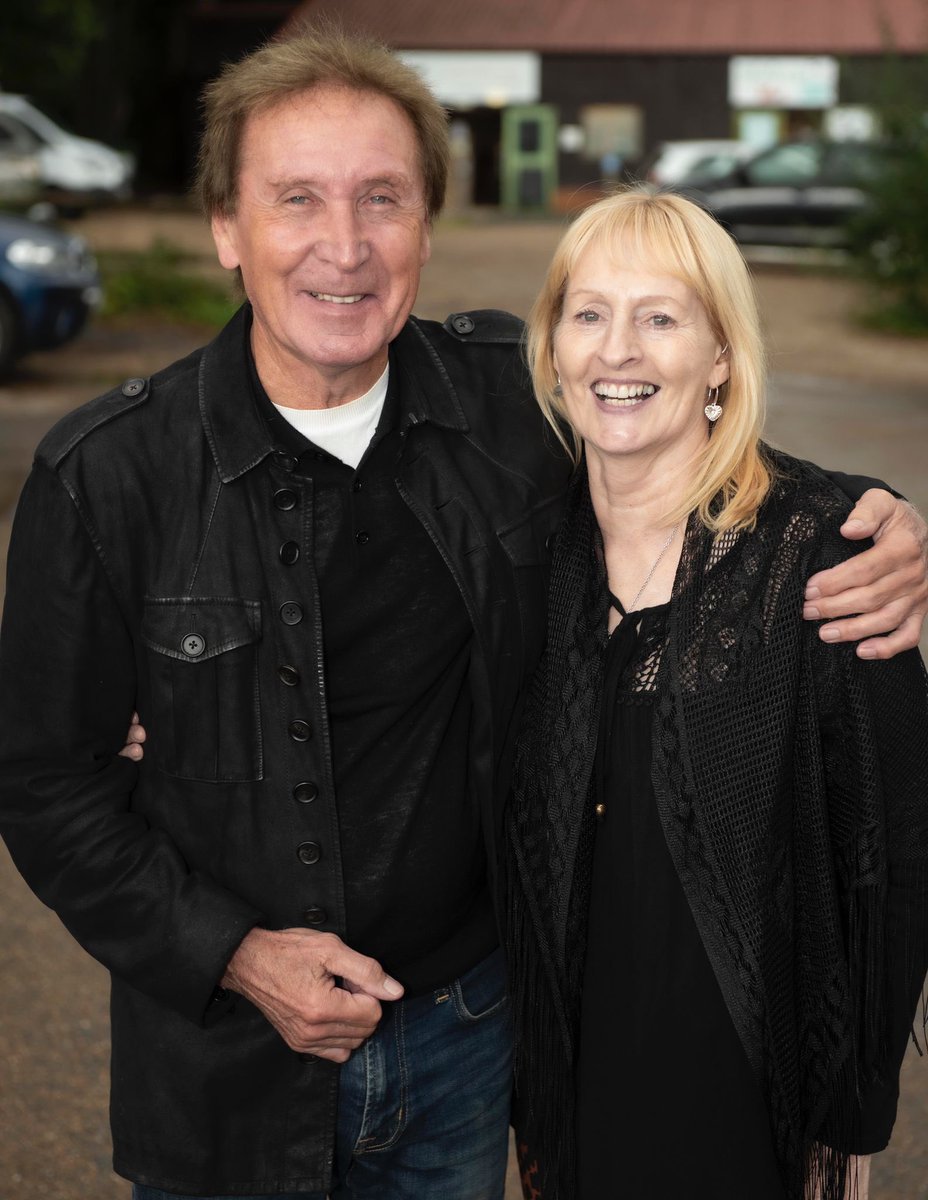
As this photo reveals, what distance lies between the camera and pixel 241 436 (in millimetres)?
2301

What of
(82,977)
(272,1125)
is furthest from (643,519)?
(82,977)

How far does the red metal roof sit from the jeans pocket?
35529mm

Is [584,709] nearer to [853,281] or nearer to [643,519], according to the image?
[643,519]

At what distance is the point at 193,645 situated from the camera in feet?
7.36

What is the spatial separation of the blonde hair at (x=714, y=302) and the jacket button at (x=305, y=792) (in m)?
0.68

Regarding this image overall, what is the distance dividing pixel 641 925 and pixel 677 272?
98 centimetres

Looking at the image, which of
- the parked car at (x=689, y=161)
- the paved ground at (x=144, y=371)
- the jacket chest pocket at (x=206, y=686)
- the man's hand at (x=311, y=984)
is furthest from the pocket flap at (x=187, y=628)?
the parked car at (x=689, y=161)

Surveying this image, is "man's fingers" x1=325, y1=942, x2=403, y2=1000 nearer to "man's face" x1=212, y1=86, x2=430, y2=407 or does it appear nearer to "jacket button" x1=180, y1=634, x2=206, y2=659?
"jacket button" x1=180, y1=634, x2=206, y2=659

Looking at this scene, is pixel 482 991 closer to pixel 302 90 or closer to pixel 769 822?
pixel 769 822

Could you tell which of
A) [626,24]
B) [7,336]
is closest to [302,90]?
[7,336]

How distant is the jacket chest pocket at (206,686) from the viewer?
2244mm

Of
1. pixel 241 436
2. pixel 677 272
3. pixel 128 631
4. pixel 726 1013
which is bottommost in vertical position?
pixel 726 1013

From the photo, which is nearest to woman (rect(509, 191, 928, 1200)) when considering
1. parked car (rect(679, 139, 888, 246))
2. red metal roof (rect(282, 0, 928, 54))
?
parked car (rect(679, 139, 888, 246))

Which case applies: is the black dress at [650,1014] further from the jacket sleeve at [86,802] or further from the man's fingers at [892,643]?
the jacket sleeve at [86,802]
